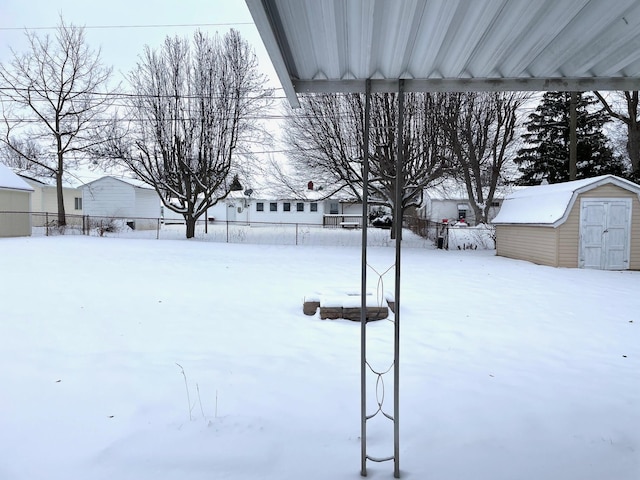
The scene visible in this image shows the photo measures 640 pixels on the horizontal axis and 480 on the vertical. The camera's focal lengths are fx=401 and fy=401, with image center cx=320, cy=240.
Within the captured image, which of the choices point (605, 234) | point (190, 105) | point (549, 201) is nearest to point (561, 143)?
point (549, 201)

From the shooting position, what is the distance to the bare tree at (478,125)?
16359 mm

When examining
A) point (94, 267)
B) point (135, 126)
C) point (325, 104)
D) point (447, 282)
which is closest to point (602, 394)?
point (447, 282)

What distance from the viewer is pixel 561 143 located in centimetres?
2167

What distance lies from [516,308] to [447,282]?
236 centimetres

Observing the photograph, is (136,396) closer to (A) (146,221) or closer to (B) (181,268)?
(B) (181,268)

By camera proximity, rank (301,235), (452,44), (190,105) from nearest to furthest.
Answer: (452,44) < (190,105) < (301,235)

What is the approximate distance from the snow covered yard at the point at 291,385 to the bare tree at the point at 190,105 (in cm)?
1270

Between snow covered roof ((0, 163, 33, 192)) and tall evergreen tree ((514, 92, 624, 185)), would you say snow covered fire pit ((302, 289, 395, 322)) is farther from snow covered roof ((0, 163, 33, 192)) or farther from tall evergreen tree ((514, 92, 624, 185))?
tall evergreen tree ((514, 92, 624, 185))

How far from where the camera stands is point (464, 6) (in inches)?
75.3

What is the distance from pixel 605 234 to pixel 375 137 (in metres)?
8.88

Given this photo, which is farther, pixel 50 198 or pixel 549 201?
pixel 50 198

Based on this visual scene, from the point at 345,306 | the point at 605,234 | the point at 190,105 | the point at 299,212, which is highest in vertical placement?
the point at 190,105

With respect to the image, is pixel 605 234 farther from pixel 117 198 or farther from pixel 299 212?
pixel 117 198

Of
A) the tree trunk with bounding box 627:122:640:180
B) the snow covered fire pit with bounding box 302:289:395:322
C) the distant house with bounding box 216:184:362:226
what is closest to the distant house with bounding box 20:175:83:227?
the distant house with bounding box 216:184:362:226
